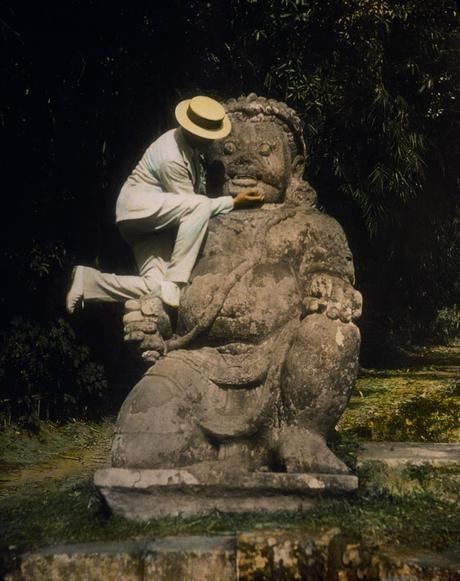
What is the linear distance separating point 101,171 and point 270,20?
242 centimetres

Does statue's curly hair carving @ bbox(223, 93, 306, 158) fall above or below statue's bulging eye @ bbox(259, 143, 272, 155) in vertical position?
above

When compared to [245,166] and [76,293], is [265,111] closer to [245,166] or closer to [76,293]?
[245,166]

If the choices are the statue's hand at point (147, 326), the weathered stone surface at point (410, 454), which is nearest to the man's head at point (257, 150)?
the statue's hand at point (147, 326)

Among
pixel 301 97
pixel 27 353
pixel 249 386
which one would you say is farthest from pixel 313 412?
pixel 301 97

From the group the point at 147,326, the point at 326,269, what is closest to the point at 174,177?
the point at 147,326

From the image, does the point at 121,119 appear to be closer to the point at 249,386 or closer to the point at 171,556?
the point at 249,386

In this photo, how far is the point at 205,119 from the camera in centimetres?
405

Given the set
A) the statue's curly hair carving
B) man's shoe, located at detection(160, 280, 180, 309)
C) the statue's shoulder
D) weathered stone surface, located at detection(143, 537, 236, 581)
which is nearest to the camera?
weathered stone surface, located at detection(143, 537, 236, 581)

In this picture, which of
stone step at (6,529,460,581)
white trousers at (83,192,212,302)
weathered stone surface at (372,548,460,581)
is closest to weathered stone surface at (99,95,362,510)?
white trousers at (83,192,212,302)

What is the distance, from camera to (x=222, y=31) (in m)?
7.86

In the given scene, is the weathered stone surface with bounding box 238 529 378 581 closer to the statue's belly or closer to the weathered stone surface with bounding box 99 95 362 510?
the weathered stone surface with bounding box 99 95 362 510

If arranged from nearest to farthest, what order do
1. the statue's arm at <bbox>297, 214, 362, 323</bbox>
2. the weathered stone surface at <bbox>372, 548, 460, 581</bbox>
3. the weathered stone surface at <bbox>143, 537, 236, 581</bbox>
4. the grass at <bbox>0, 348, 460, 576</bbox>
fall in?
the weathered stone surface at <bbox>372, 548, 460, 581</bbox> → the weathered stone surface at <bbox>143, 537, 236, 581</bbox> → the grass at <bbox>0, 348, 460, 576</bbox> → the statue's arm at <bbox>297, 214, 362, 323</bbox>

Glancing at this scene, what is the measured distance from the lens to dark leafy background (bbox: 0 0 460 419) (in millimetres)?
6898

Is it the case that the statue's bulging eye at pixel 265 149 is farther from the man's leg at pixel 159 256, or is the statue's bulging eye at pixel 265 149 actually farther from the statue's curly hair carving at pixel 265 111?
the man's leg at pixel 159 256
